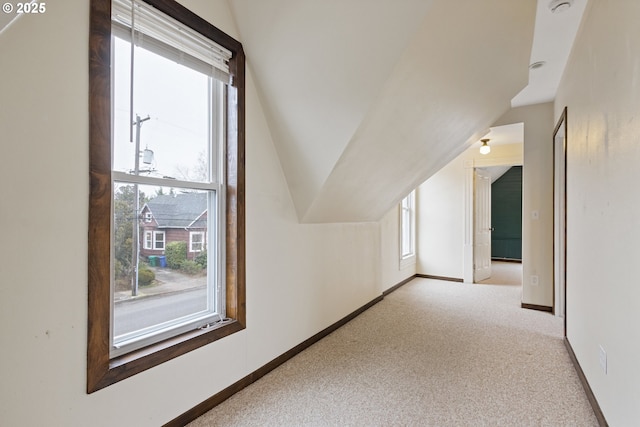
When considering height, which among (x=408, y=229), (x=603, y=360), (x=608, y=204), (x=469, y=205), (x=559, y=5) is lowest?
(x=603, y=360)

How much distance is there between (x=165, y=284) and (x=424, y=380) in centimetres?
184

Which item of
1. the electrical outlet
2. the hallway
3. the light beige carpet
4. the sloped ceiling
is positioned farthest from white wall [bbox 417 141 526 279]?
the electrical outlet

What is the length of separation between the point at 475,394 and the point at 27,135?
2719 millimetres

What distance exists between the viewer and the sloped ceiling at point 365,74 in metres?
1.71

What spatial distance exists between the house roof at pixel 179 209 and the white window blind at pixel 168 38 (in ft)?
2.54

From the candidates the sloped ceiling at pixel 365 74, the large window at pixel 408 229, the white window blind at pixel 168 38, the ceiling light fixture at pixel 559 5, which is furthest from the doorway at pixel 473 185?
the white window blind at pixel 168 38

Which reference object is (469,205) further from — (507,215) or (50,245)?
(50,245)

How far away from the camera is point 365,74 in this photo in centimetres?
185

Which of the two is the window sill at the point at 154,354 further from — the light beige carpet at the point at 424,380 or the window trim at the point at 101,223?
the light beige carpet at the point at 424,380

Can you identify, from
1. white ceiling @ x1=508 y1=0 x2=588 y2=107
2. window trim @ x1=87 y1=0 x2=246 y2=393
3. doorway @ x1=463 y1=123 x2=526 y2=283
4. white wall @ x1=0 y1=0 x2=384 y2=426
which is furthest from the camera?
doorway @ x1=463 y1=123 x2=526 y2=283

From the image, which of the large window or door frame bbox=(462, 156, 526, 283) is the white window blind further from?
door frame bbox=(462, 156, 526, 283)

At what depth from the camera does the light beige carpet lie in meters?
1.85

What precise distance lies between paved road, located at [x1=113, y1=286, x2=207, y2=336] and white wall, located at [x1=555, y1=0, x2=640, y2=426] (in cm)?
220

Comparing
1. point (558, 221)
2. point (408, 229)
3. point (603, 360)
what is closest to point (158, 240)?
point (603, 360)
